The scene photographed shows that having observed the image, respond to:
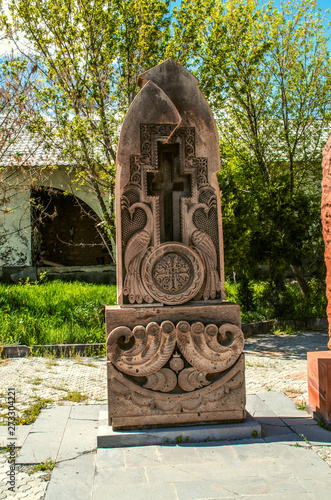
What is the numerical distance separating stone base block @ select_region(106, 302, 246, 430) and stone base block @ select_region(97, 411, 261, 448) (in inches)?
2.4

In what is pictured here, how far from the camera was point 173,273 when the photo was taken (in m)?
3.32

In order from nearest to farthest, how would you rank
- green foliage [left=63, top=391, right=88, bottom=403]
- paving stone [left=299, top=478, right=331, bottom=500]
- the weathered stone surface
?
paving stone [left=299, top=478, right=331, bottom=500], the weathered stone surface, green foliage [left=63, top=391, right=88, bottom=403]

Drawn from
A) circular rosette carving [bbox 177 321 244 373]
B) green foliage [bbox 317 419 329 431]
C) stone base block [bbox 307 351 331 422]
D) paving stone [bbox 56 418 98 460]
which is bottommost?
paving stone [bbox 56 418 98 460]

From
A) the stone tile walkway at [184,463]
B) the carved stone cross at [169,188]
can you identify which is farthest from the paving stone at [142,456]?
the carved stone cross at [169,188]

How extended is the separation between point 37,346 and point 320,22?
7.75m

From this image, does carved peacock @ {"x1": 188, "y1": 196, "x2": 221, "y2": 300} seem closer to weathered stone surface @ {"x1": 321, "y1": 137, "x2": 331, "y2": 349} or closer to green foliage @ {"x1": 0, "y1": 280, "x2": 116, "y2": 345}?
weathered stone surface @ {"x1": 321, "y1": 137, "x2": 331, "y2": 349}

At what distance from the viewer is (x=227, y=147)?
29.0 ft

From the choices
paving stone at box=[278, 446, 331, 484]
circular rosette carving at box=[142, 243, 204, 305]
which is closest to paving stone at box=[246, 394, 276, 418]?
paving stone at box=[278, 446, 331, 484]

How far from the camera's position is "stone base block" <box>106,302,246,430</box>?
319 cm

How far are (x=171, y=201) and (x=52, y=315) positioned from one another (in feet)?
14.9

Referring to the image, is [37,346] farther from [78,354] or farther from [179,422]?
[179,422]

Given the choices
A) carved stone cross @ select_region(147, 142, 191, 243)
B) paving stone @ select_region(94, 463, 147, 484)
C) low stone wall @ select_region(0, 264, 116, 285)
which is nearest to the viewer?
paving stone @ select_region(94, 463, 147, 484)

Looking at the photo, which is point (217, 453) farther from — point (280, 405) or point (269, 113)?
Result: point (269, 113)

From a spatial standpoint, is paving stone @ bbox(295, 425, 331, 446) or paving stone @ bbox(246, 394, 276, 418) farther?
paving stone @ bbox(246, 394, 276, 418)
